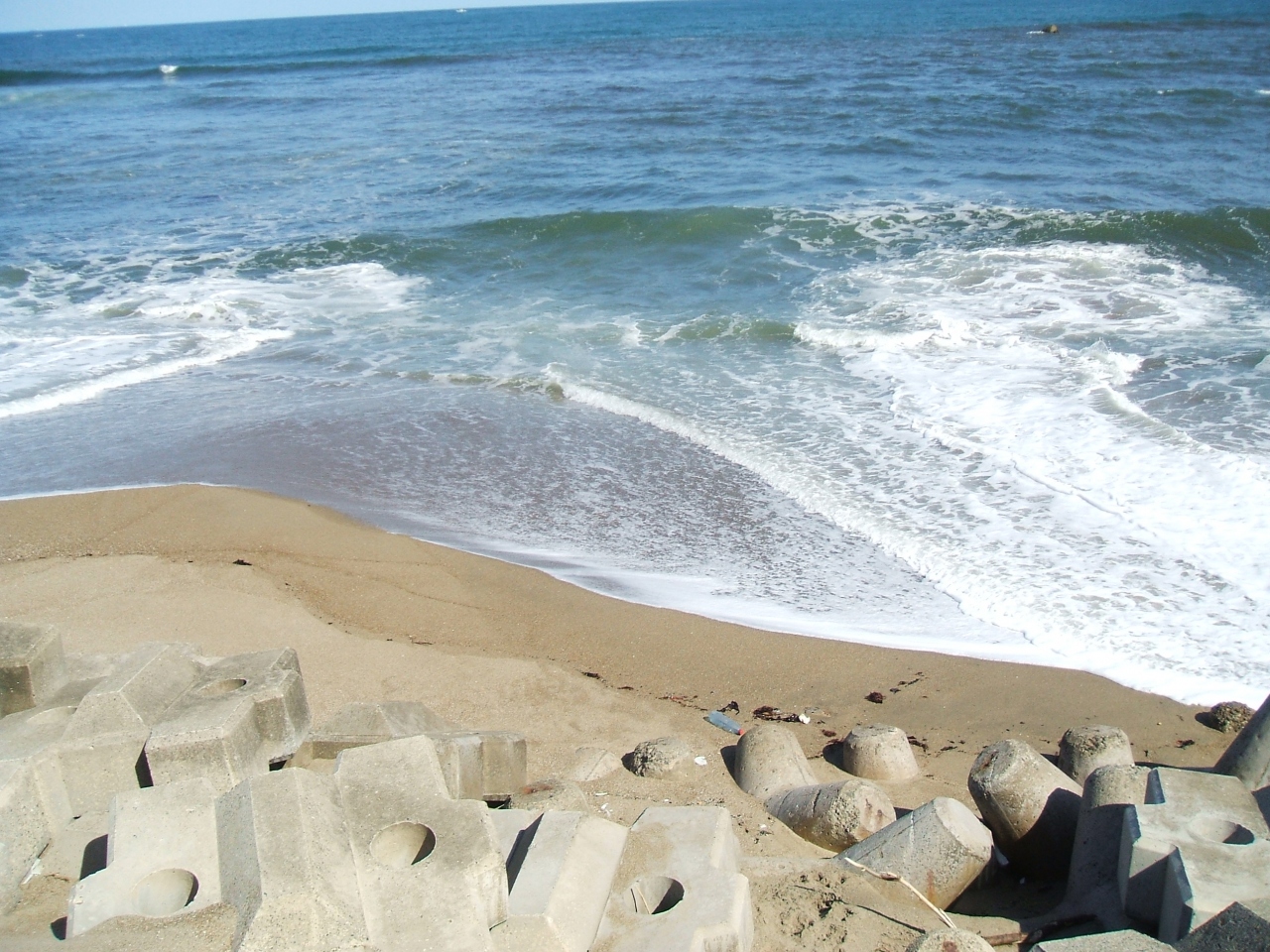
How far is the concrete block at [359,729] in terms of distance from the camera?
12.6 feet

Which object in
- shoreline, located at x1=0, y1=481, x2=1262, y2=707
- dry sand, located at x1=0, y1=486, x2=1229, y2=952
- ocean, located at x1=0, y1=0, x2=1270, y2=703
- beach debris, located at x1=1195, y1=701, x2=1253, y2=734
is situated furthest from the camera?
ocean, located at x1=0, y1=0, x2=1270, y2=703

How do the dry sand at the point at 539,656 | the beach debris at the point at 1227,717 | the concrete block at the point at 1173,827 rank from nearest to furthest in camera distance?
the concrete block at the point at 1173,827 < the dry sand at the point at 539,656 < the beach debris at the point at 1227,717

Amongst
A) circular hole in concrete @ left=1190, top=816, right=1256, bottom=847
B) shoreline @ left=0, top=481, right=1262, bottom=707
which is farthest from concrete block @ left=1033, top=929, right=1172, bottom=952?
shoreline @ left=0, top=481, right=1262, bottom=707

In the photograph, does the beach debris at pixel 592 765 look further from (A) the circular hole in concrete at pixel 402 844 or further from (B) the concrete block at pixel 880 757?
(A) the circular hole in concrete at pixel 402 844

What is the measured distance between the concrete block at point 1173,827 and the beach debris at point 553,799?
5.70 ft

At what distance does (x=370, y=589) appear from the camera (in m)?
6.25

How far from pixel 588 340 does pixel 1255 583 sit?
22.1 ft

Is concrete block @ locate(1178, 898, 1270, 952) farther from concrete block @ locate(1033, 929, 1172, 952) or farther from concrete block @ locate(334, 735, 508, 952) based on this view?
concrete block @ locate(334, 735, 508, 952)

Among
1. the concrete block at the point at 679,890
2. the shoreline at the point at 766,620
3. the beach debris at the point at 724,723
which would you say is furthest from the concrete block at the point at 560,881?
the shoreline at the point at 766,620

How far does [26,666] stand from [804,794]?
2.96 meters

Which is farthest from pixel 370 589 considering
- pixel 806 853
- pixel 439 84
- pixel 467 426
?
pixel 439 84

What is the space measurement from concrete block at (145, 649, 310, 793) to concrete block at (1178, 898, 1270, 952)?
284 cm

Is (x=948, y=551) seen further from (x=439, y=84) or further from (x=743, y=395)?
(x=439, y=84)

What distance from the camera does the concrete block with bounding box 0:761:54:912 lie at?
315cm
